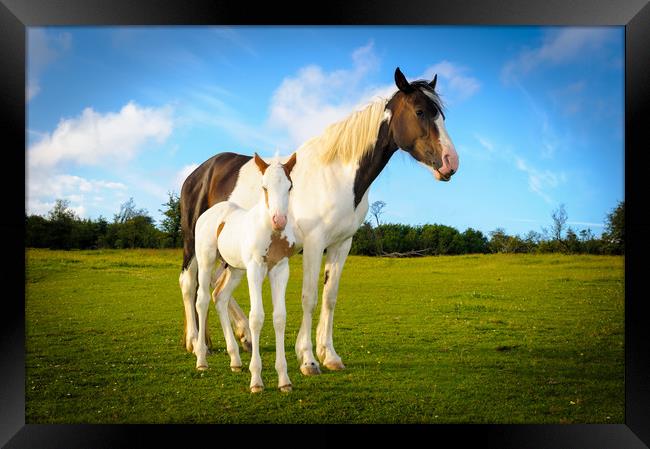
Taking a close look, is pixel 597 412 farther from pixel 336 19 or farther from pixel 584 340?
pixel 336 19

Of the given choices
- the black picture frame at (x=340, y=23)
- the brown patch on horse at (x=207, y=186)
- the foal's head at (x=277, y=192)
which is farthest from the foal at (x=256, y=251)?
the brown patch on horse at (x=207, y=186)

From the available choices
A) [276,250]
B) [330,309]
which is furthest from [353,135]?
[330,309]

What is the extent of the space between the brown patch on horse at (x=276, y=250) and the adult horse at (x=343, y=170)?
0.49 meters

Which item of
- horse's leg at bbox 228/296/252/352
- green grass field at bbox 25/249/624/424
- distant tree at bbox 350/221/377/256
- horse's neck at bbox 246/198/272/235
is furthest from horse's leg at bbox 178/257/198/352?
distant tree at bbox 350/221/377/256

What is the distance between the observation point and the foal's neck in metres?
5.33

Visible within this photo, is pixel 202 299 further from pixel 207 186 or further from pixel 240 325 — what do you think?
pixel 207 186

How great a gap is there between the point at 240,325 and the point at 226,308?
1.12m

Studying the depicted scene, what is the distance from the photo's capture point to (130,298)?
912cm

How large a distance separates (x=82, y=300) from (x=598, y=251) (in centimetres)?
835

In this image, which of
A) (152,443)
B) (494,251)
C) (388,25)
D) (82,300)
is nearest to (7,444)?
(152,443)

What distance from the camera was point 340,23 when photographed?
15.3 feet

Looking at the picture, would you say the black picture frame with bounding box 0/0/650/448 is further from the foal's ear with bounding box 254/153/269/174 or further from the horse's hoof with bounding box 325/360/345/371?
the foal's ear with bounding box 254/153/269/174

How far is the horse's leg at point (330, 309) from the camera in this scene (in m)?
5.47

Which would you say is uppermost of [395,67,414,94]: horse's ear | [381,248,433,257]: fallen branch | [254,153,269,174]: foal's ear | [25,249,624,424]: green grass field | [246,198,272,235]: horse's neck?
[395,67,414,94]: horse's ear
